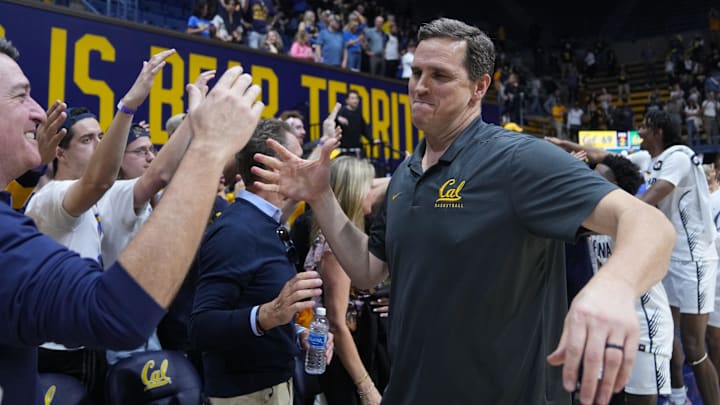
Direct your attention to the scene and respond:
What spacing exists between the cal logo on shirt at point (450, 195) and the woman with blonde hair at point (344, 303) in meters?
1.20

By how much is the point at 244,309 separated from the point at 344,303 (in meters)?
0.86

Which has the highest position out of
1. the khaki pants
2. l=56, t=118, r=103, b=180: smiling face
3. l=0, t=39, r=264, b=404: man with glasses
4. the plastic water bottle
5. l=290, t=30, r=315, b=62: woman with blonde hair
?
l=290, t=30, r=315, b=62: woman with blonde hair

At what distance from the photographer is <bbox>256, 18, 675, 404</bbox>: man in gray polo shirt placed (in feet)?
5.21

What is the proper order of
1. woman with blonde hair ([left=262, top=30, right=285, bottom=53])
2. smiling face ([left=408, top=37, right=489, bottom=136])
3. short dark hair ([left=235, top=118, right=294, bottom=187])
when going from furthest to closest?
woman with blonde hair ([left=262, top=30, right=285, bottom=53])
short dark hair ([left=235, top=118, right=294, bottom=187])
smiling face ([left=408, top=37, right=489, bottom=136])

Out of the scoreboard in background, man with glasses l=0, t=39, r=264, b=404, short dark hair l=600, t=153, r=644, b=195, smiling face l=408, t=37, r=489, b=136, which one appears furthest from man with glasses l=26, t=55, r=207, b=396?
the scoreboard in background

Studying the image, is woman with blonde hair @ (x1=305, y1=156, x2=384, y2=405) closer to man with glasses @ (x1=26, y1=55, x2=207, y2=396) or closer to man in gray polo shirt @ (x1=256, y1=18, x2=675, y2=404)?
man with glasses @ (x1=26, y1=55, x2=207, y2=396)

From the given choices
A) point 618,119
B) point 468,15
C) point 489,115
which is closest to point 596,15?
point 468,15

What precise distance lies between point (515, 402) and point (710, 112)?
1954 centimetres

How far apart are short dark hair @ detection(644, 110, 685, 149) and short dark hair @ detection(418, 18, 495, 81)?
3.66 m

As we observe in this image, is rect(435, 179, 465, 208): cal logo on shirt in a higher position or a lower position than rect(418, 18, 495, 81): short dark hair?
lower

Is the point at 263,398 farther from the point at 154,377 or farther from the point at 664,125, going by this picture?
the point at 664,125

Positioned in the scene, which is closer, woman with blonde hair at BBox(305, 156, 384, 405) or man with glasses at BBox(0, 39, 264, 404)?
man with glasses at BBox(0, 39, 264, 404)

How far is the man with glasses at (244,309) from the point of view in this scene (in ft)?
7.56

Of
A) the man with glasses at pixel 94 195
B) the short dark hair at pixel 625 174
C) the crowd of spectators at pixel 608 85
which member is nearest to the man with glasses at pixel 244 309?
the man with glasses at pixel 94 195
